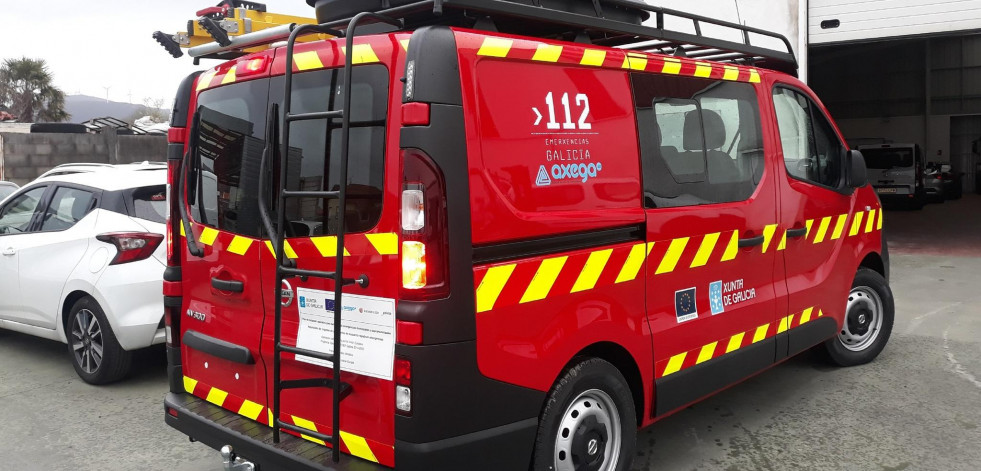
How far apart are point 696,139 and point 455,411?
1894mm

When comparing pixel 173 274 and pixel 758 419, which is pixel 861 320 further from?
pixel 173 274

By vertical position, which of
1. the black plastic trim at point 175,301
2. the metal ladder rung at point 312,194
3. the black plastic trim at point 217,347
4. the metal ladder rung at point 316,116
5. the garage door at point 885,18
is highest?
the garage door at point 885,18

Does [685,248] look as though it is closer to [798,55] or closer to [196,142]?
[196,142]

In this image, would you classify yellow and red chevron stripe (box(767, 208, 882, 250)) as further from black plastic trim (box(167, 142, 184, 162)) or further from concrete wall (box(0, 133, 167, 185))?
concrete wall (box(0, 133, 167, 185))

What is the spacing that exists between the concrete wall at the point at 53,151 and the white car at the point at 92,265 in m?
12.5

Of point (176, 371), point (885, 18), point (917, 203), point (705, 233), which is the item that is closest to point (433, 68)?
point (705, 233)

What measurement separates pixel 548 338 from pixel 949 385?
11.7 ft

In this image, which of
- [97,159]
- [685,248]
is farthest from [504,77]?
[97,159]

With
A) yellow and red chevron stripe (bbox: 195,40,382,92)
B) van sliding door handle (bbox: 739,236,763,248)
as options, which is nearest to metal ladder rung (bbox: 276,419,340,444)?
yellow and red chevron stripe (bbox: 195,40,382,92)

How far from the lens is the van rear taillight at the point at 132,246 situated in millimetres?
5141

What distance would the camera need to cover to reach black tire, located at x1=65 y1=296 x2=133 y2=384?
17.0 ft

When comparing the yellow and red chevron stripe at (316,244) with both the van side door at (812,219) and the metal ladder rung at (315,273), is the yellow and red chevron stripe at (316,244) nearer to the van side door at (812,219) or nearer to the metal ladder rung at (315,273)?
the metal ladder rung at (315,273)

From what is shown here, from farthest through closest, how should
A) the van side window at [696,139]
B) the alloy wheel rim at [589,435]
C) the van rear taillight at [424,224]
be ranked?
the van side window at [696,139] < the alloy wheel rim at [589,435] < the van rear taillight at [424,224]

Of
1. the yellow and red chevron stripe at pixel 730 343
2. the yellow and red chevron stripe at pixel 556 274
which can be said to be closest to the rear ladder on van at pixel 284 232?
the yellow and red chevron stripe at pixel 556 274
